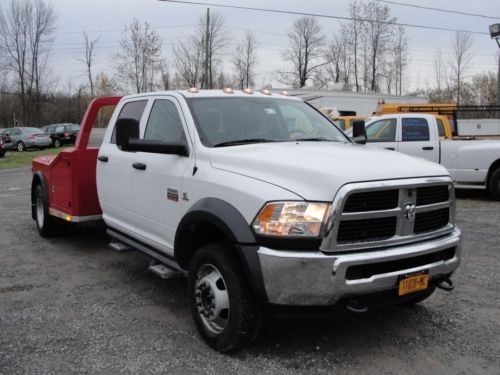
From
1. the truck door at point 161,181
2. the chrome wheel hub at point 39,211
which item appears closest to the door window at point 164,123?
the truck door at point 161,181

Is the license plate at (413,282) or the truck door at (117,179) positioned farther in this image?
the truck door at (117,179)

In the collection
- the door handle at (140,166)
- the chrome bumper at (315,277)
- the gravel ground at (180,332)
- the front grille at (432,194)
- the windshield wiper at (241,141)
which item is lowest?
the gravel ground at (180,332)

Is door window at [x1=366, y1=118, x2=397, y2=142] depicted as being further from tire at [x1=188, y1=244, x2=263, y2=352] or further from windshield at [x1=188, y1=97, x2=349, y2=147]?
tire at [x1=188, y1=244, x2=263, y2=352]

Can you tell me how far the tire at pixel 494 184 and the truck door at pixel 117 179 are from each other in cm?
862

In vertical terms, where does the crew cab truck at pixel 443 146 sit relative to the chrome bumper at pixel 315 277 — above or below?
above

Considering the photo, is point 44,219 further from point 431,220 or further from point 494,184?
point 494,184

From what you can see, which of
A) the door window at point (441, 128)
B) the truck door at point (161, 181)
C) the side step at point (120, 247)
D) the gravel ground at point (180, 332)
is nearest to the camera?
the gravel ground at point (180, 332)

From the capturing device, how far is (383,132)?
12047 mm

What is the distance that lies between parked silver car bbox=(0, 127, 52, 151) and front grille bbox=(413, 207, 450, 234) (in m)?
29.5

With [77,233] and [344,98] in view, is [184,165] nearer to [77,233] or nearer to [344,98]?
[77,233]

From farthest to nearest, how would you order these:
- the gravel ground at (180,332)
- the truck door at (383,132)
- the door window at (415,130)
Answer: the truck door at (383,132), the door window at (415,130), the gravel ground at (180,332)

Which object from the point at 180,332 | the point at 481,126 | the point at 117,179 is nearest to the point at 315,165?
the point at 180,332

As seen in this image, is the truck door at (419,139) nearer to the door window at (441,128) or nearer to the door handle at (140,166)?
the door window at (441,128)

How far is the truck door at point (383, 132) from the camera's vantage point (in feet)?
38.8
